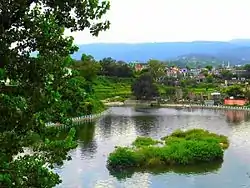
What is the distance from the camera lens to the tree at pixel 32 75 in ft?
20.2

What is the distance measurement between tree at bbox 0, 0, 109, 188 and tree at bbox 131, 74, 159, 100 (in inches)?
2467

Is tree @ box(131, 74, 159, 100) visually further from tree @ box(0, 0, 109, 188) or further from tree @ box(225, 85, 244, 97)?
tree @ box(0, 0, 109, 188)

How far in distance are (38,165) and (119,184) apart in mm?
18298

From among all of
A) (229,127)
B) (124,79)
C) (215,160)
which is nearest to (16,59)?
(215,160)

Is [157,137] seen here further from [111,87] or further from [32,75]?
[111,87]

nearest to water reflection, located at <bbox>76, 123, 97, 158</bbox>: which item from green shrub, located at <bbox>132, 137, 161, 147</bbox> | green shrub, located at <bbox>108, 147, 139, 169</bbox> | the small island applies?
green shrub, located at <bbox>132, 137, 161, 147</bbox>

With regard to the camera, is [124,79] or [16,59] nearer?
[16,59]

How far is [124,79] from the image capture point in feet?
271

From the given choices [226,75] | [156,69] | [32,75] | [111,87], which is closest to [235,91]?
[111,87]

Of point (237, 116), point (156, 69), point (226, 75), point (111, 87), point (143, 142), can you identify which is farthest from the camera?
point (226, 75)

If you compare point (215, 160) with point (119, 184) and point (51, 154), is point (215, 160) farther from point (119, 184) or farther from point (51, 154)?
point (51, 154)

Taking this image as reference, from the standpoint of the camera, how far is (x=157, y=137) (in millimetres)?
38844

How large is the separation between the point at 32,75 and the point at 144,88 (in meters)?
63.0

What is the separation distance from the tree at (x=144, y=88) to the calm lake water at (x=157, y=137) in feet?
32.0
